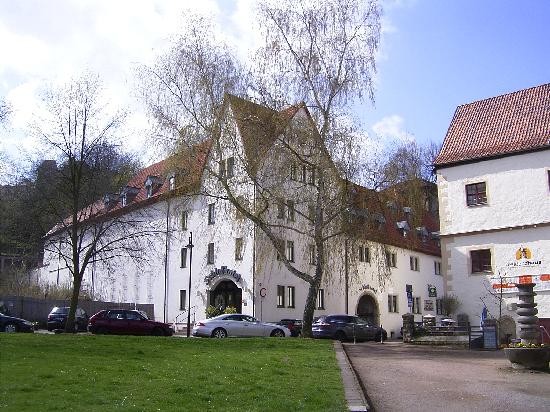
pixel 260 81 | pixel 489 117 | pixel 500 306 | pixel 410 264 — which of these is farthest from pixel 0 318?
pixel 410 264

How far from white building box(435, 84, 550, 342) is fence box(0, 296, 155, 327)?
28.3 meters

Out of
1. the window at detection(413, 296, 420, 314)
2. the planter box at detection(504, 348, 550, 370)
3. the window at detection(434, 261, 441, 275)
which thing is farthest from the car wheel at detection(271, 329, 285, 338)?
the window at detection(434, 261, 441, 275)

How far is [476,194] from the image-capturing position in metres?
31.5

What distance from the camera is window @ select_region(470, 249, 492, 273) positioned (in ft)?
100

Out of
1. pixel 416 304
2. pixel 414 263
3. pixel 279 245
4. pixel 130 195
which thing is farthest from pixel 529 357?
pixel 130 195

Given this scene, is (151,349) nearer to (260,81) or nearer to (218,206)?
(218,206)

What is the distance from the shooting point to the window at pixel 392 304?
53875 millimetres

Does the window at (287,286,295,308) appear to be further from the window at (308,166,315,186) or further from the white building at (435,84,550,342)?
the window at (308,166,315,186)

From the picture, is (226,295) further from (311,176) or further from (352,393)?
(352,393)

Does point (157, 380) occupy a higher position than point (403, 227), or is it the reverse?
point (403, 227)

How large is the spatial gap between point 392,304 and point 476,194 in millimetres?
24395

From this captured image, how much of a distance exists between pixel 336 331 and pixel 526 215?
12683mm

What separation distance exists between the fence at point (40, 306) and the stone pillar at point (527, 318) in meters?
37.0

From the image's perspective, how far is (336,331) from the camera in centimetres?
3622
